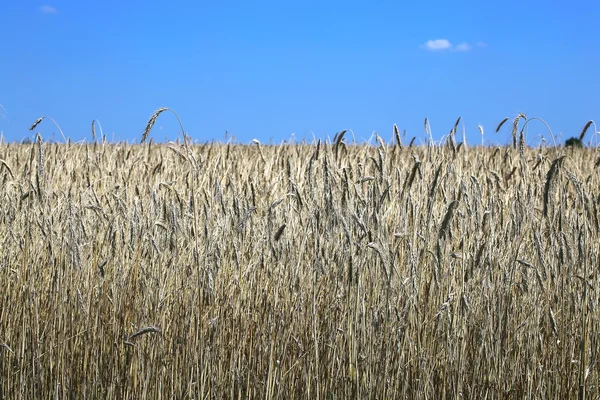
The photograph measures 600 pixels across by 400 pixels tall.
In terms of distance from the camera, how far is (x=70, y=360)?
9.14ft

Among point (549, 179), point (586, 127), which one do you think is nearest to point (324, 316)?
point (549, 179)

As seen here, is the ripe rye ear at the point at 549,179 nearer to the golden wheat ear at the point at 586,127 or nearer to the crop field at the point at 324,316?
the crop field at the point at 324,316

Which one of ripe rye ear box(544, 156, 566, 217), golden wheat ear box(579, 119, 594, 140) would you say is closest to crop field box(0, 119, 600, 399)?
ripe rye ear box(544, 156, 566, 217)

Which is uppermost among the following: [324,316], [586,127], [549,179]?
[586,127]

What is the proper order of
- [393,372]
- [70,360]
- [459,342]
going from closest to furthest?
[393,372] < [459,342] < [70,360]

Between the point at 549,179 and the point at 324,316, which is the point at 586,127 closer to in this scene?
the point at 549,179

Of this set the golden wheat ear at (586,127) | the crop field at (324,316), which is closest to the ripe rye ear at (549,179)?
the crop field at (324,316)

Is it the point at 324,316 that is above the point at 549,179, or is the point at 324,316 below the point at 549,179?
below

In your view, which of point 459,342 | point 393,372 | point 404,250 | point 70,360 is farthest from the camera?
point 404,250

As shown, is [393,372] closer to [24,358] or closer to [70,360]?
[70,360]

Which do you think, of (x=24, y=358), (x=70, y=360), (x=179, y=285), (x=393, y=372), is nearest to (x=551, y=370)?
(x=393, y=372)

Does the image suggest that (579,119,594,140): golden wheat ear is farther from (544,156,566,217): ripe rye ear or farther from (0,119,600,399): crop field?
(544,156,566,217): ripe rye ear

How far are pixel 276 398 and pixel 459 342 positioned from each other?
70 cm

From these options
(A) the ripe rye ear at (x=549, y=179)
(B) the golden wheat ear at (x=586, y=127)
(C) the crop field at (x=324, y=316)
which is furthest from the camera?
(B) the golden wheat ear at (x=586, y=127)
